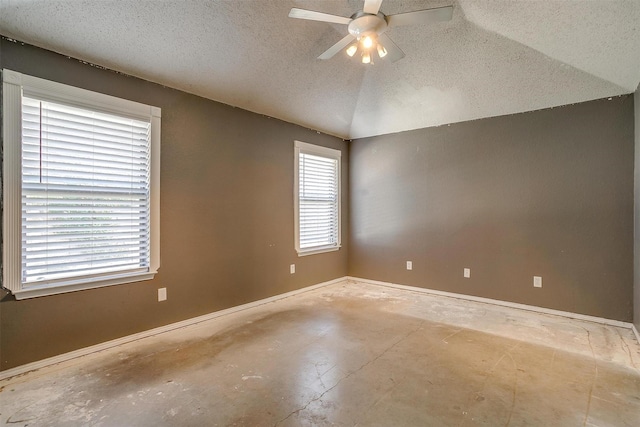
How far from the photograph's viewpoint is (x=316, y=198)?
4.69m

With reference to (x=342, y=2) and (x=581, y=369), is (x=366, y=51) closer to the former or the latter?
(x=342, y=2)

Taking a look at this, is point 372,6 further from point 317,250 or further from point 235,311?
point 317,250

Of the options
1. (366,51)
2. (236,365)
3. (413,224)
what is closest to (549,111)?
(413,224)

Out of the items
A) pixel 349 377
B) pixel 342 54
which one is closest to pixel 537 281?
pixel 349 377

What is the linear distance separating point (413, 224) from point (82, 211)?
3.85m

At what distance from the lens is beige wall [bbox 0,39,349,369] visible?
237 cm

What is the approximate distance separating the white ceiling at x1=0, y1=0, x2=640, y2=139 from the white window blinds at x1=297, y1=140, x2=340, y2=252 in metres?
0.82

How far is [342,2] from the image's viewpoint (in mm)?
2564

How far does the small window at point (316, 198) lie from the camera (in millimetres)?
4414

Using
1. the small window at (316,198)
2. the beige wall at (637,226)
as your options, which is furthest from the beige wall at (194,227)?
the beige wall at (637,226)

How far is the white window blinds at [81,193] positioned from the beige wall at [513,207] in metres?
3.27

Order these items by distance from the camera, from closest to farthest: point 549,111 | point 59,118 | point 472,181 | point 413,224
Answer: point 59,118
point 549,111
point 472,181
point 413,224

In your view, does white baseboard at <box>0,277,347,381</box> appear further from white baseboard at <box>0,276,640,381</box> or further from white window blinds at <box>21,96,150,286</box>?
white window blinds at <box>21,96,150,286</box>

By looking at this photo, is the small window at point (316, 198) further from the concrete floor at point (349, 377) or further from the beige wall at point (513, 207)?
the concrete floor at point (349, 377)
